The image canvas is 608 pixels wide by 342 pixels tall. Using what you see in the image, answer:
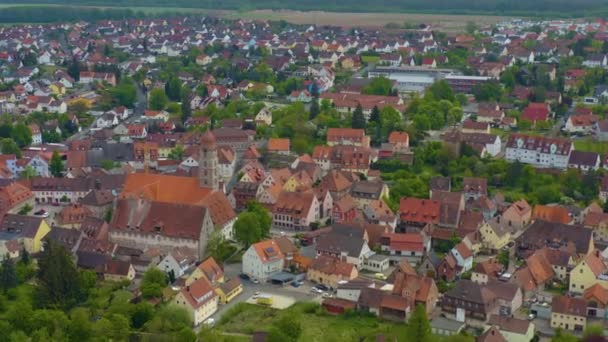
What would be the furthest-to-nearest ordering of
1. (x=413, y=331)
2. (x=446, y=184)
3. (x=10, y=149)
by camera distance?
(x=10, y=149), (x=446, y=184), (x=413, y=331)

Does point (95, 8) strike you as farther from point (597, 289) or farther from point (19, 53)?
point (597, 289)

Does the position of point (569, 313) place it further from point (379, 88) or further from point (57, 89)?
point (57, 89)

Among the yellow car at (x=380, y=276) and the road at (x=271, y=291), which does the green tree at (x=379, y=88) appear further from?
the road at (x=271, y=291)

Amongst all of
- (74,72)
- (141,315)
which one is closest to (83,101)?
(74,72)

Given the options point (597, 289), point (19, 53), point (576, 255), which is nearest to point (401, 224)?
point (576, 255)

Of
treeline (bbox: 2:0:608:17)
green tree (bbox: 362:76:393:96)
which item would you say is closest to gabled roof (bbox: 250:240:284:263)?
green tree (bbox: 362:76:393:96)

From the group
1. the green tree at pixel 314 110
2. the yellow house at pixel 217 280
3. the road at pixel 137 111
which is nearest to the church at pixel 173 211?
the yellow house at pixel 217 280
